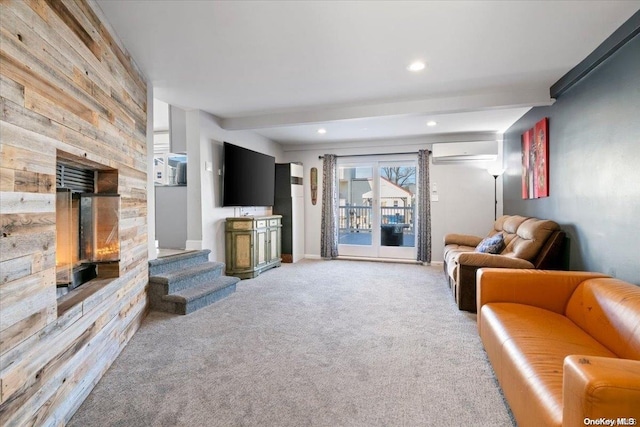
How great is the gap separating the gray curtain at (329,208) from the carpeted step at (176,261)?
2.75 m

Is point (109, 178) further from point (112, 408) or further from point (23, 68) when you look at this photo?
point (112, 408)

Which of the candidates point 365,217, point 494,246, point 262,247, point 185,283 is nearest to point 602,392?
point 494,246

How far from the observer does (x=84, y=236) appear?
2.21 metres

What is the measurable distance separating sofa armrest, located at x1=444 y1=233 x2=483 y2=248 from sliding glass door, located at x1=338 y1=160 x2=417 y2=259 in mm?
1199

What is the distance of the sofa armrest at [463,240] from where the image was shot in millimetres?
4906

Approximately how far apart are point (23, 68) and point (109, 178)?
1.16m

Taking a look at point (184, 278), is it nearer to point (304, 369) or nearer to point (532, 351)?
point (304, 369)

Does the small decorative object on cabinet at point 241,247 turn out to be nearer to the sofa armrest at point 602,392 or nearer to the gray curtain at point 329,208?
the gray curtain at point 329,208

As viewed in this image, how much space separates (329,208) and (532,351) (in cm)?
506

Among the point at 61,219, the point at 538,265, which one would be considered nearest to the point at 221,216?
the point at 61,219

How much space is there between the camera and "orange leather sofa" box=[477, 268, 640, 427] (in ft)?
3.15

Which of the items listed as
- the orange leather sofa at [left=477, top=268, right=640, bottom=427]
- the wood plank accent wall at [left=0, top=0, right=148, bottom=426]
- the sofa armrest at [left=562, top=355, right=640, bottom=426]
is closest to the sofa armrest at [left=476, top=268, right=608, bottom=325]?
the orange leather sofa at [left=477, top=268, right=640, bottom=427]

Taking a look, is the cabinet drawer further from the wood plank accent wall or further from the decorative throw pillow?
the decorative throw pillow

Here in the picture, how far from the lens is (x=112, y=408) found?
69.1 inches
